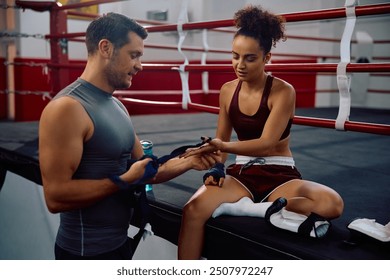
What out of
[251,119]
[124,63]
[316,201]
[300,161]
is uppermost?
[124,63]

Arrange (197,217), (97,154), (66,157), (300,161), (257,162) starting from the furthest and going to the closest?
(300,161)
(257,162)
(197,217)
(97,154)
(66,157)

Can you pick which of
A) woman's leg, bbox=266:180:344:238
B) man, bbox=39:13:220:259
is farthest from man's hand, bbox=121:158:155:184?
woman's leg, bbox=266:180:344:238

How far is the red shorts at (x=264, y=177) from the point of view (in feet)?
4.35

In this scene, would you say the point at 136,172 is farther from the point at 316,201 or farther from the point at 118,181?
the point at 316,201

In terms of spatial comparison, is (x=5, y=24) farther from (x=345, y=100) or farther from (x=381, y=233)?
(x=381, y=233)

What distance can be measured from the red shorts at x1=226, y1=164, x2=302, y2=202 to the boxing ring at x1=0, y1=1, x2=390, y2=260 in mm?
107

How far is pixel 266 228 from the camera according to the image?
1.19m

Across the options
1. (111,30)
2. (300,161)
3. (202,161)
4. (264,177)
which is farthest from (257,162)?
(300,161)

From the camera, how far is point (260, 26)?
1.30m

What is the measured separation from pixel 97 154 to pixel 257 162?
530mm

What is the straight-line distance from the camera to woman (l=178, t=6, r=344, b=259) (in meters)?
1.20

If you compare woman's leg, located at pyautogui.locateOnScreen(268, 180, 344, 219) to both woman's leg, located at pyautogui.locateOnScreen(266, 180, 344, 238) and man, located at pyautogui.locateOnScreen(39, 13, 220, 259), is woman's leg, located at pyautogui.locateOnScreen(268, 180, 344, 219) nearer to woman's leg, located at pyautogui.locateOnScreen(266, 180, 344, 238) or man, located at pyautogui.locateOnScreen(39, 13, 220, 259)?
woman's leg, located at pyautogui.locateOnScreen(266, 180, 344, 238)

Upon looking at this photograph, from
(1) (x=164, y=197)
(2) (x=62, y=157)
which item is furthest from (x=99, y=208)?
(1) (x=164, y=197)
